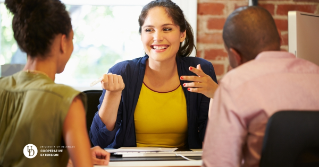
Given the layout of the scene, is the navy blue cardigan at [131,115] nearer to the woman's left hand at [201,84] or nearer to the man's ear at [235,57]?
the woman's left hand at [201,84]

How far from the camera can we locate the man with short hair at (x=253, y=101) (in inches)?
28.3

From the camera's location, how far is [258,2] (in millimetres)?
2074

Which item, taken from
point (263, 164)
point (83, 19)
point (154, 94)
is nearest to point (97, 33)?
point (83, 19)

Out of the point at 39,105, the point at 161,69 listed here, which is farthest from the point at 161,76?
the point at 39,105

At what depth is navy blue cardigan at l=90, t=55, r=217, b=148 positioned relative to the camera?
143 centimetres

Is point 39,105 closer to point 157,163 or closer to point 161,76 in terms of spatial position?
point 157,163

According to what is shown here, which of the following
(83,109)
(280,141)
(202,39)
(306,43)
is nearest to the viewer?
(280,141)

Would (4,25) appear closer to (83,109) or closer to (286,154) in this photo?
(83,109)

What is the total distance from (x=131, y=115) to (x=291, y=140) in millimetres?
916

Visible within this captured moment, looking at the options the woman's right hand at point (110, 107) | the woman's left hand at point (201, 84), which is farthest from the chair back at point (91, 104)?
the woman's left hand at point (201, 84)

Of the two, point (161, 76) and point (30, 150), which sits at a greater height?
point (161, 76)

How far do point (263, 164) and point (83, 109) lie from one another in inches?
18.8

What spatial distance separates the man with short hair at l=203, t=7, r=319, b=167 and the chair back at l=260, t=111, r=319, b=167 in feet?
0.14

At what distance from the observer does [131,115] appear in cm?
150
